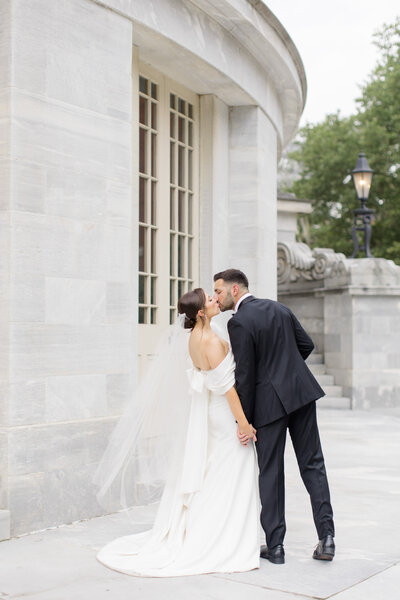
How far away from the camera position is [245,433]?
16.7ft

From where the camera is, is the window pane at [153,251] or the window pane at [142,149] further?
the window pane at [153,251]

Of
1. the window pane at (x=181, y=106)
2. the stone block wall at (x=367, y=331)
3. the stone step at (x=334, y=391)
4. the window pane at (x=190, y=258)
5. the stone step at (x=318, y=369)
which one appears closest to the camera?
the window pane at (x=181, y=106)

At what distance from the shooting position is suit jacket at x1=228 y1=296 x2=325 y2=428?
16.8ft

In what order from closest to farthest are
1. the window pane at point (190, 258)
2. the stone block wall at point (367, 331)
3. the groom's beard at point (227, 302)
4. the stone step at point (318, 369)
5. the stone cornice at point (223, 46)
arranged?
the groom's beard at point (227, 302) < the stone cornice at point (223, 46) < the window pane at point (190, 258) < the stone block wall at point (367, 331) < the stone step at point (318, 369)

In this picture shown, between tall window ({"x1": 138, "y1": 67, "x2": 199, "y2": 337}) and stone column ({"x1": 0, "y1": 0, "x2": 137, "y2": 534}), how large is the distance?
4.50ft

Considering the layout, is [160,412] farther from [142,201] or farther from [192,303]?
[142,201]

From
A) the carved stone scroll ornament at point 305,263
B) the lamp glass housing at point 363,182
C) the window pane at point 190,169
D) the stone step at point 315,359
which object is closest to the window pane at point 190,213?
the window pane at point 190,169

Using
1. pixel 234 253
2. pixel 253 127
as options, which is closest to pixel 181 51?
pixel 253 127

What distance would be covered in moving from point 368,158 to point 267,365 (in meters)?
25.4

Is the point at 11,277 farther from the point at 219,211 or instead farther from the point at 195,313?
the point at 219,211

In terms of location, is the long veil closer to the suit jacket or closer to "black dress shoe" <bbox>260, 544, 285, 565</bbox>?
the suit jacket

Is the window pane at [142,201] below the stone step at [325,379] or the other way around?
the other way around

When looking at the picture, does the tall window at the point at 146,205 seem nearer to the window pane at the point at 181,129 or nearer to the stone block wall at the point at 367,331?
the window pane at the point at 181,129

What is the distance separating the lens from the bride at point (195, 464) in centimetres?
499
